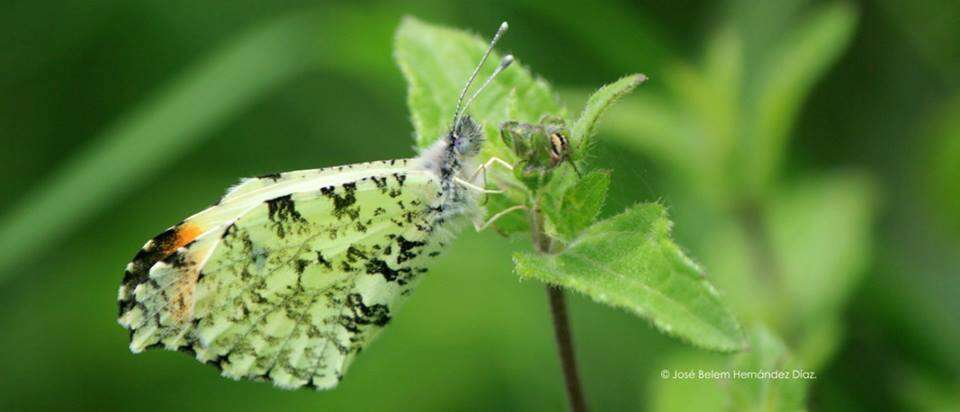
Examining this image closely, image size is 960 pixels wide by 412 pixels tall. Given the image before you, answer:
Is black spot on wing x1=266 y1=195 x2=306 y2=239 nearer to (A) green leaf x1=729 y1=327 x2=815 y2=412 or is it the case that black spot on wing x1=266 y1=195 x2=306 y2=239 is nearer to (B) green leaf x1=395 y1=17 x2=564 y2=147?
(B) green leaf x1=395 y1=17 x2=564 y2=147

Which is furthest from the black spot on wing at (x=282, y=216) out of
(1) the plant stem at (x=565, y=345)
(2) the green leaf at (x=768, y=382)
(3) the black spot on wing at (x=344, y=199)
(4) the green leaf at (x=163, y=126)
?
(4) the green leaf at (x=163, y=126)

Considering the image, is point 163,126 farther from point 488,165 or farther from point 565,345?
point 565,345

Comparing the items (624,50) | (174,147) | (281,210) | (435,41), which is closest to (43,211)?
(174,147)

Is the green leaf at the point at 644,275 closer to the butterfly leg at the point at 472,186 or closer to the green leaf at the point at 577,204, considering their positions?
the green leaf at the point at 577,204

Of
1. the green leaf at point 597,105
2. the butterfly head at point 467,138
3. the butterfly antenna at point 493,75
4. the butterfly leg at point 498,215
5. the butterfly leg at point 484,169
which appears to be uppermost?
the butterfly antenna at point 493,75

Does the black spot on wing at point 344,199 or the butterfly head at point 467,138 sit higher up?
the butterfly head at point 467,138

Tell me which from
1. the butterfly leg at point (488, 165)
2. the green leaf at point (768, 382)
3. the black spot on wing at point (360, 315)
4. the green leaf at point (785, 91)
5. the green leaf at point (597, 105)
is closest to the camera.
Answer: the green leaf at point (597, 105)
